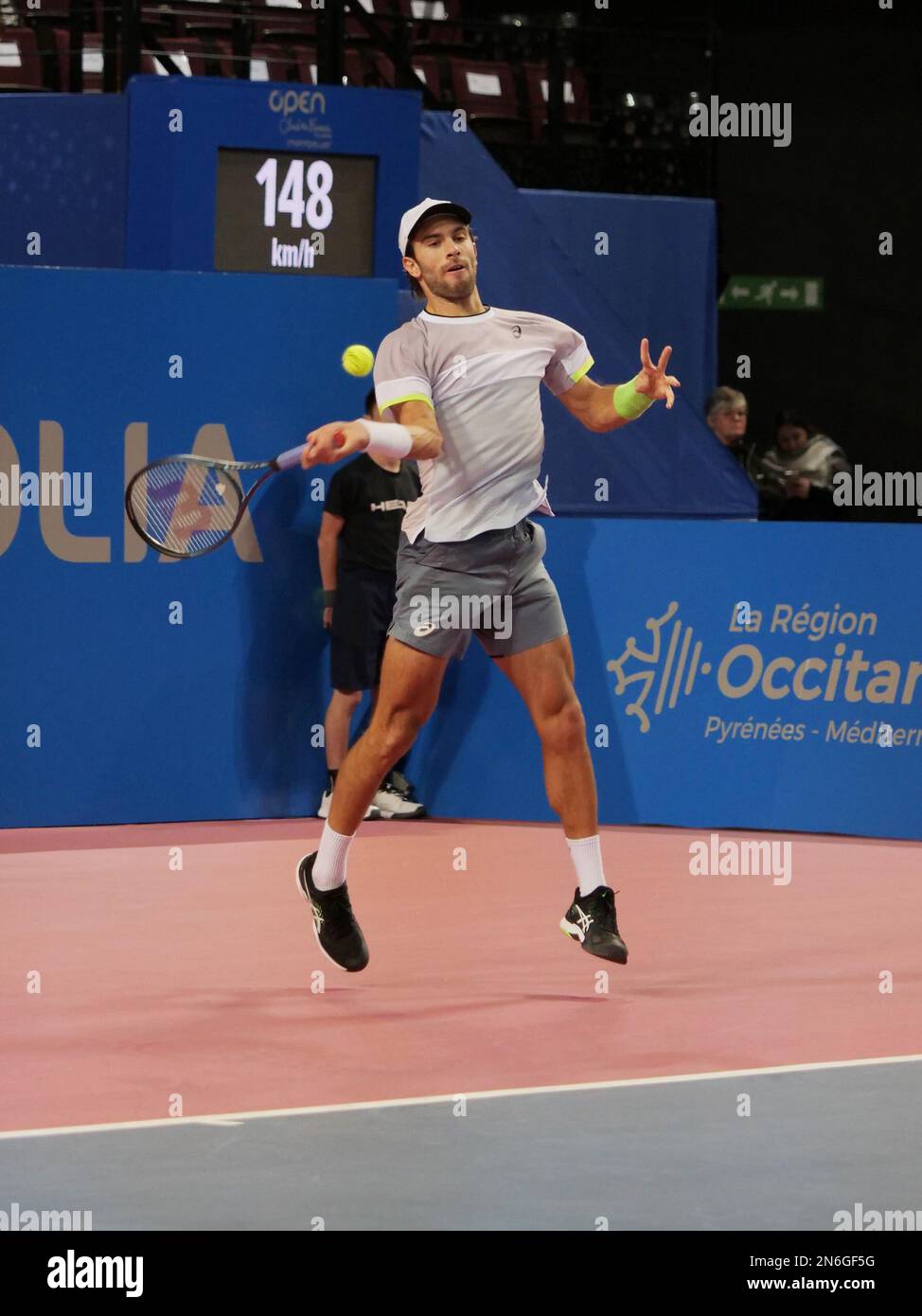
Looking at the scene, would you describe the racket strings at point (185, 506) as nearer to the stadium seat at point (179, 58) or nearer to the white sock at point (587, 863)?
the white sock at point (587, 863)

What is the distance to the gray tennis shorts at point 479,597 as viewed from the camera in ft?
19.5

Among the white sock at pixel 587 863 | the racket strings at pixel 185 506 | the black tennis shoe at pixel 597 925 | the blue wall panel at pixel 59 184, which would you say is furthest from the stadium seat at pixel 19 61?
the black tennis shoe at pixel 597 925

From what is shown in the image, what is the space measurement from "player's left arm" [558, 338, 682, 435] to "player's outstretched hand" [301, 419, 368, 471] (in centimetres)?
104

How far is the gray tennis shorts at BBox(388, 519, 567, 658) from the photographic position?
5938 mm

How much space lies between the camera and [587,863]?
6.09m

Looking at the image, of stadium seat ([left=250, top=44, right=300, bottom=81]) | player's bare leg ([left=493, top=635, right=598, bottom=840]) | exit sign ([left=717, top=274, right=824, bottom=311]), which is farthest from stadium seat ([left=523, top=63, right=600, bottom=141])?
player's bare leg ([left=493, top=635, right=598, bottom=840])

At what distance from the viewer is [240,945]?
6.77m

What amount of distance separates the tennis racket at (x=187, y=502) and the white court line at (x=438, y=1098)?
66.3 inches

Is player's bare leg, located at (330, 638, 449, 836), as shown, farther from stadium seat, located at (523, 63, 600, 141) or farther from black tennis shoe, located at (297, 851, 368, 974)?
stadium seat, located at (523, 63, 600, 141)

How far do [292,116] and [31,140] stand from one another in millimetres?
1902

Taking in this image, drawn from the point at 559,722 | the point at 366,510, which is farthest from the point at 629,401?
the point at 366,510

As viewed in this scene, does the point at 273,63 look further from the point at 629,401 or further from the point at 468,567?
the point at 468,567

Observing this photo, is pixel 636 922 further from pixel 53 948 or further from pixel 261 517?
pixel 261 517

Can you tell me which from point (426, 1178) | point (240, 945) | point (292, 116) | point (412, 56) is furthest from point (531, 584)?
point (412, 56)
